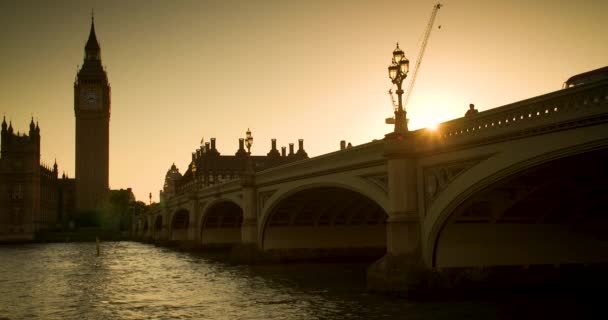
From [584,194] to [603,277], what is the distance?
4.76 metres

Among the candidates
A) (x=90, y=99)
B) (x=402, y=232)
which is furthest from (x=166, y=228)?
(x=90, y=99)

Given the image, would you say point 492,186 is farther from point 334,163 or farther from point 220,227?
point 220,227

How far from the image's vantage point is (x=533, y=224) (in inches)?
1011

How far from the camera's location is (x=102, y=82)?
177 metres

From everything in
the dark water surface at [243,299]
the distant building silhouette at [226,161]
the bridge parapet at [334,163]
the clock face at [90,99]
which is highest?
the clock face at [90,99]

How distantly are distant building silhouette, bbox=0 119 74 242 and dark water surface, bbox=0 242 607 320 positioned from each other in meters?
97.8

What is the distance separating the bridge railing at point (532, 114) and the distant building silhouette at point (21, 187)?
401 feet

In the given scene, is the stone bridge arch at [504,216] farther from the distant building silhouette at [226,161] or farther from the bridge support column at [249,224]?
the distant building silhouette at [226,161]

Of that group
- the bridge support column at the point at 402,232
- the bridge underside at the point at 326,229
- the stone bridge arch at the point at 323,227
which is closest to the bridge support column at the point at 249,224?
the stone bridge arch at the point at 323,227

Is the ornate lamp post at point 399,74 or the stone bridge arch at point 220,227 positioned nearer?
the ornate lamp post at point 399,74

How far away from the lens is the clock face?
171000 mm

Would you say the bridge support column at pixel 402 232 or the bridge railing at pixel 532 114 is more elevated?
the bridge railing at pixel 532 114

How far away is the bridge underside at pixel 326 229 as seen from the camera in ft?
149

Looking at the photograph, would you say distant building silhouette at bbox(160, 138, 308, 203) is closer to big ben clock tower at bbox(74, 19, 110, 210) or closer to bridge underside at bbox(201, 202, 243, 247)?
big ben clock tower at bbox(74, 19, 110, 210)
